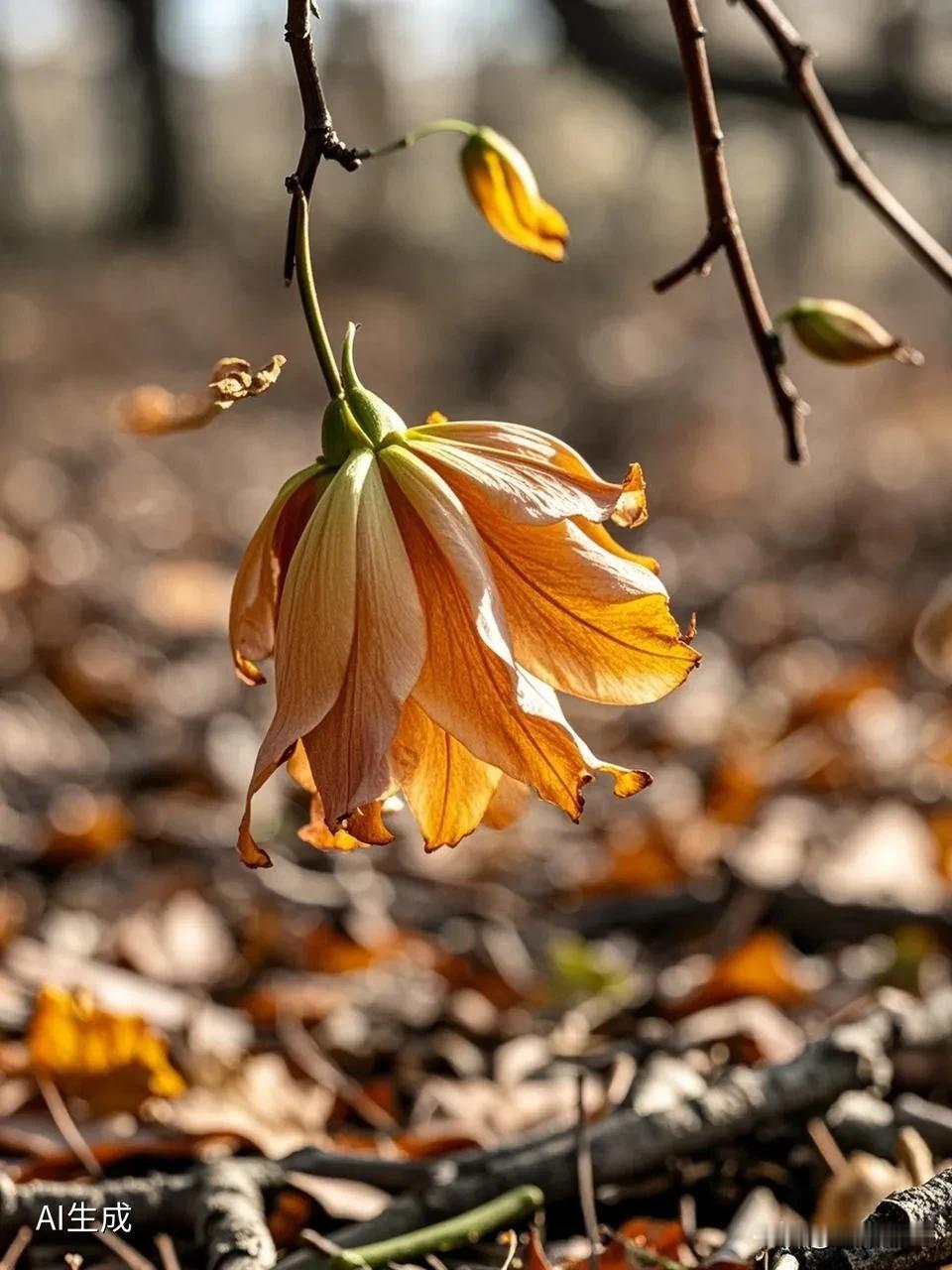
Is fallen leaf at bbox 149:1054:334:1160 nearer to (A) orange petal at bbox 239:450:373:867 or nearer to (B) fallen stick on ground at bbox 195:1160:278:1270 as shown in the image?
(B) fallen stick on ground at bbox 195:1160:278:1270

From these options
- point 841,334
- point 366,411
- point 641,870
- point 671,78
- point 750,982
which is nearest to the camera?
point 366,411

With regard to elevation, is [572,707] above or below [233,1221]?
below

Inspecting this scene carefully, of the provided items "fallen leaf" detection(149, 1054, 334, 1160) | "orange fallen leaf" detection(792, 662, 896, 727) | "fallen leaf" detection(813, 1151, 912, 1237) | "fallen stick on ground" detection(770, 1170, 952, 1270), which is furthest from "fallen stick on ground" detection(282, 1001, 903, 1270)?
"orange fallen leaf" detection(792, 662, 896, 727)

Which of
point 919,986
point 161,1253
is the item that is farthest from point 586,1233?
point 919,986

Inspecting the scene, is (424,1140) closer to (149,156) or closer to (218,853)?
(218,853)

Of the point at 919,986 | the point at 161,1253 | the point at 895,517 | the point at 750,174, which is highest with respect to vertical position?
the point at 161,1253

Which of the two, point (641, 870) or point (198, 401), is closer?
point (198, 401)

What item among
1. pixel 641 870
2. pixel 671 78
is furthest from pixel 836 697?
pixel 671 78

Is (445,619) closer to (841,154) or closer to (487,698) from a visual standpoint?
(487,698)
